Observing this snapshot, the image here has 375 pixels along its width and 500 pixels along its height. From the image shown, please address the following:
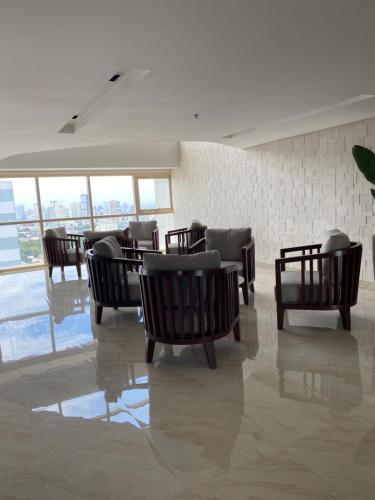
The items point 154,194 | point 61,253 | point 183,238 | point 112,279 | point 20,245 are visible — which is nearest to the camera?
point 112,279

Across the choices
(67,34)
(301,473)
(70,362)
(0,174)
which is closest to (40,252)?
(0,174)

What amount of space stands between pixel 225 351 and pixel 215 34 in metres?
2.38

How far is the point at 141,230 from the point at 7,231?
2.96 meters

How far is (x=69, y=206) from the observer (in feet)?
30.4

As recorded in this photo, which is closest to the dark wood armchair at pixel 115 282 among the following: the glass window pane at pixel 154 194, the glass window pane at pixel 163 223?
the glass window pane at pixel 154 194

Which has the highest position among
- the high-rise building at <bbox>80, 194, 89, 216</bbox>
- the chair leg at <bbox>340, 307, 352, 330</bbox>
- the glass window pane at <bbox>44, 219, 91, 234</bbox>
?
the high-rise building at <bbox>80, 194, 89, 216</bbox>

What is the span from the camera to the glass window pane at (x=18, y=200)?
861 cm

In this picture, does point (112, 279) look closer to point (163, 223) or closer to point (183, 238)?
point (183, 238)

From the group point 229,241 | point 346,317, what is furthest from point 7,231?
point 346,317

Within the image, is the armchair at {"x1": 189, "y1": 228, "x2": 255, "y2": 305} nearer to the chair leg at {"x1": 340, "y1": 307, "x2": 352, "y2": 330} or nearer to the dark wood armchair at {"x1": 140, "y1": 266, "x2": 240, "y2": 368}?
the chair leg at {"x1": 340, "y1": 307, "x2": 352, "y2": 330}

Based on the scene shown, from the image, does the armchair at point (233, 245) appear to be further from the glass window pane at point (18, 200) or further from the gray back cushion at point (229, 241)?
the glass window pane at point (18, 200)

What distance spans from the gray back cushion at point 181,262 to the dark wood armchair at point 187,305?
0.05m

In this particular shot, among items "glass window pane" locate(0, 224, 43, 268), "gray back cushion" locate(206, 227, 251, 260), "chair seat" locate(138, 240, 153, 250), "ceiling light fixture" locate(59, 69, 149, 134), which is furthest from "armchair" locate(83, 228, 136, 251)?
"glass window pane" locate(0, 224, 43, 268)

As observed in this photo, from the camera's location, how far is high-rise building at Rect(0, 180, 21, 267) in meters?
8.61
